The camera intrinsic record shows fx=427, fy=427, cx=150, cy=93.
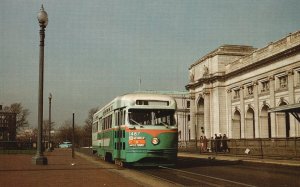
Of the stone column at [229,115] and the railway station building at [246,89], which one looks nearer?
the railway station building at [246,89]

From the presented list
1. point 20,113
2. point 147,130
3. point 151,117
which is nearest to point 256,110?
point 151,117

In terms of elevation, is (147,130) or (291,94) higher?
(291,94)

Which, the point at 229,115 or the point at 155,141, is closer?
the point at 155,141

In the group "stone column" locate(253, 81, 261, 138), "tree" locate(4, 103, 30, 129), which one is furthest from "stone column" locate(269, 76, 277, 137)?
"tree" locate(4, 103, 30, 129)

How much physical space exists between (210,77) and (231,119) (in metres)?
7.99

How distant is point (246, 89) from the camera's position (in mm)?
60844

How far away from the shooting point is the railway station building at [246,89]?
48.1 metres

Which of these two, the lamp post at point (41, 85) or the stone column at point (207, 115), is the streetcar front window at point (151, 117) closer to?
the lamp post at point (41, 85)

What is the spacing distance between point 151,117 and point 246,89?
1751 inches

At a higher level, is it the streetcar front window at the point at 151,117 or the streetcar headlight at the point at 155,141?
the streetcar front window at the point at 151,117

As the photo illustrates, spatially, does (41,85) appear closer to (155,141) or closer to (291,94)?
(155,141)

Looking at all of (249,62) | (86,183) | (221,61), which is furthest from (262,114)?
(86,183)

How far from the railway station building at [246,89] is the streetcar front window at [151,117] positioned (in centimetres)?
2682

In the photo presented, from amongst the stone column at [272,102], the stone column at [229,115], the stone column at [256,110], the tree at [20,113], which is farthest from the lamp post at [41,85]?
the tree at [20,113]
